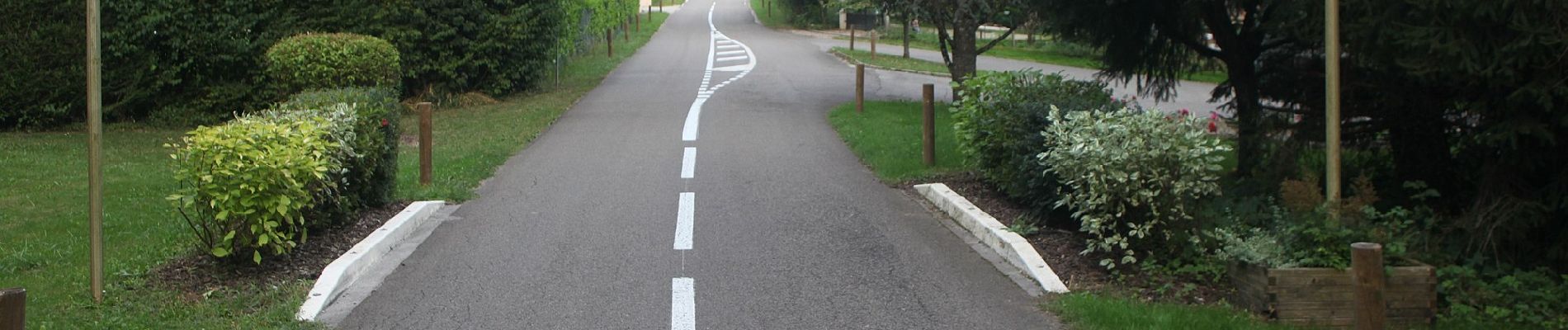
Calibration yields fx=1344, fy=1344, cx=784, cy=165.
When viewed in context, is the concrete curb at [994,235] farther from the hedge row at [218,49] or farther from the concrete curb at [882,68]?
the concrete curb at [882,68]

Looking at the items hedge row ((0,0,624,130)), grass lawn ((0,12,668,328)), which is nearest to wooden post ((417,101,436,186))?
grass lawn ((0,12,668,328))

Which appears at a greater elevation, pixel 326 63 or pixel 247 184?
pixel 326 63

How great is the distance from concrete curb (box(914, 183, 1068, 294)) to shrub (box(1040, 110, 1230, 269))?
0.39 metres

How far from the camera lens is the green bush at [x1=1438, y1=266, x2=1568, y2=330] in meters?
7.62

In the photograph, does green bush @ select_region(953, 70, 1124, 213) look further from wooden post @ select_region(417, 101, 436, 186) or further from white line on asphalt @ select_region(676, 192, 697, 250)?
wooden post @ select_region(417, 101, 436, 186)

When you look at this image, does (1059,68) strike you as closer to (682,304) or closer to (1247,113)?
(1247,113)

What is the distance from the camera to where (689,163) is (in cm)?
1392

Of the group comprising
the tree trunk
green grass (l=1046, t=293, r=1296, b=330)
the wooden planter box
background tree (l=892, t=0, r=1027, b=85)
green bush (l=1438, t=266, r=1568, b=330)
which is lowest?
green bush (l=1438, t=266, r=1568, b=330)

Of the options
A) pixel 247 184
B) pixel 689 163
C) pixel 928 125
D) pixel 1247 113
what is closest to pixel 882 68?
pixel 689 163

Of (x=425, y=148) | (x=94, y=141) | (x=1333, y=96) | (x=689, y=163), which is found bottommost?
(x=689, y=163)

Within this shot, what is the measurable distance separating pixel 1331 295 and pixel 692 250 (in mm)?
4059

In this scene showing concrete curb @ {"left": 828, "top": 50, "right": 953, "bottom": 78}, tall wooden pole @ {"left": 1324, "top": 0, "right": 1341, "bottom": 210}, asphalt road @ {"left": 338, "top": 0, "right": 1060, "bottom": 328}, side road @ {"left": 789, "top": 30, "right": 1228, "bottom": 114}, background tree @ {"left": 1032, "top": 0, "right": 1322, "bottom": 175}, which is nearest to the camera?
asphalt road @ {"left": 338, "top": 0, "right": 1060, "bottom": 328}

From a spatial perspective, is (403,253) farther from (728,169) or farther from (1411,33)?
(1411,33)

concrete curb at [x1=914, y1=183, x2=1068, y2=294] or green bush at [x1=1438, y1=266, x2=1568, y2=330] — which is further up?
concrete curb at [x1=914, y1=183, x2=1068, y2=294]
